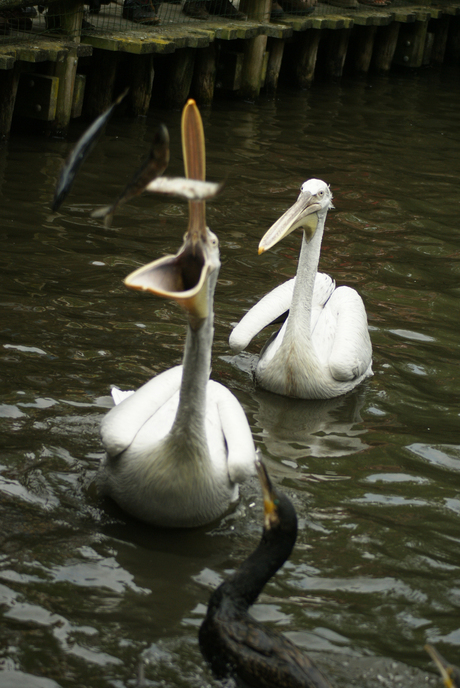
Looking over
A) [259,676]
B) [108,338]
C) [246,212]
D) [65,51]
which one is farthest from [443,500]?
[65,51]

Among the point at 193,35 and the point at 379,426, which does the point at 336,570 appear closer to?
the point at 379,426

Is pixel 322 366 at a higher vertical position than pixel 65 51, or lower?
lower

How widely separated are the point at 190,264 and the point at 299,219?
2233 mm

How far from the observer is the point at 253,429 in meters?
4.50

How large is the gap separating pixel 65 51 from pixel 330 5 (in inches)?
255

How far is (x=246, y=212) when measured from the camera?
24.6 feet

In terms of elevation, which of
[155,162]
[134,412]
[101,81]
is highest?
[155,162]

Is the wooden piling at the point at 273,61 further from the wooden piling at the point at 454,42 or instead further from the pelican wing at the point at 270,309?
the pelican wing at the point at 270,309

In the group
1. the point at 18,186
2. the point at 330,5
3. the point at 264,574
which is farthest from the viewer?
the point at 330,5

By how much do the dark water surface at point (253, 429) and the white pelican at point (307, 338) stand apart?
129 millimetres

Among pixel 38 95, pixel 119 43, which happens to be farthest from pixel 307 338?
pixel 119 43

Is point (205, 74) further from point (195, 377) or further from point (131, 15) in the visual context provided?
point (195, 377)

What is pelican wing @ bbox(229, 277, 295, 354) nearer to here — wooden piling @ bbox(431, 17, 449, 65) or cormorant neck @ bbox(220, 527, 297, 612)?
cormorant neck @ bbox(220, 527, 297, 612)

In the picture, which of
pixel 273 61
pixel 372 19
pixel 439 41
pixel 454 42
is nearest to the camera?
pixel 273 61
